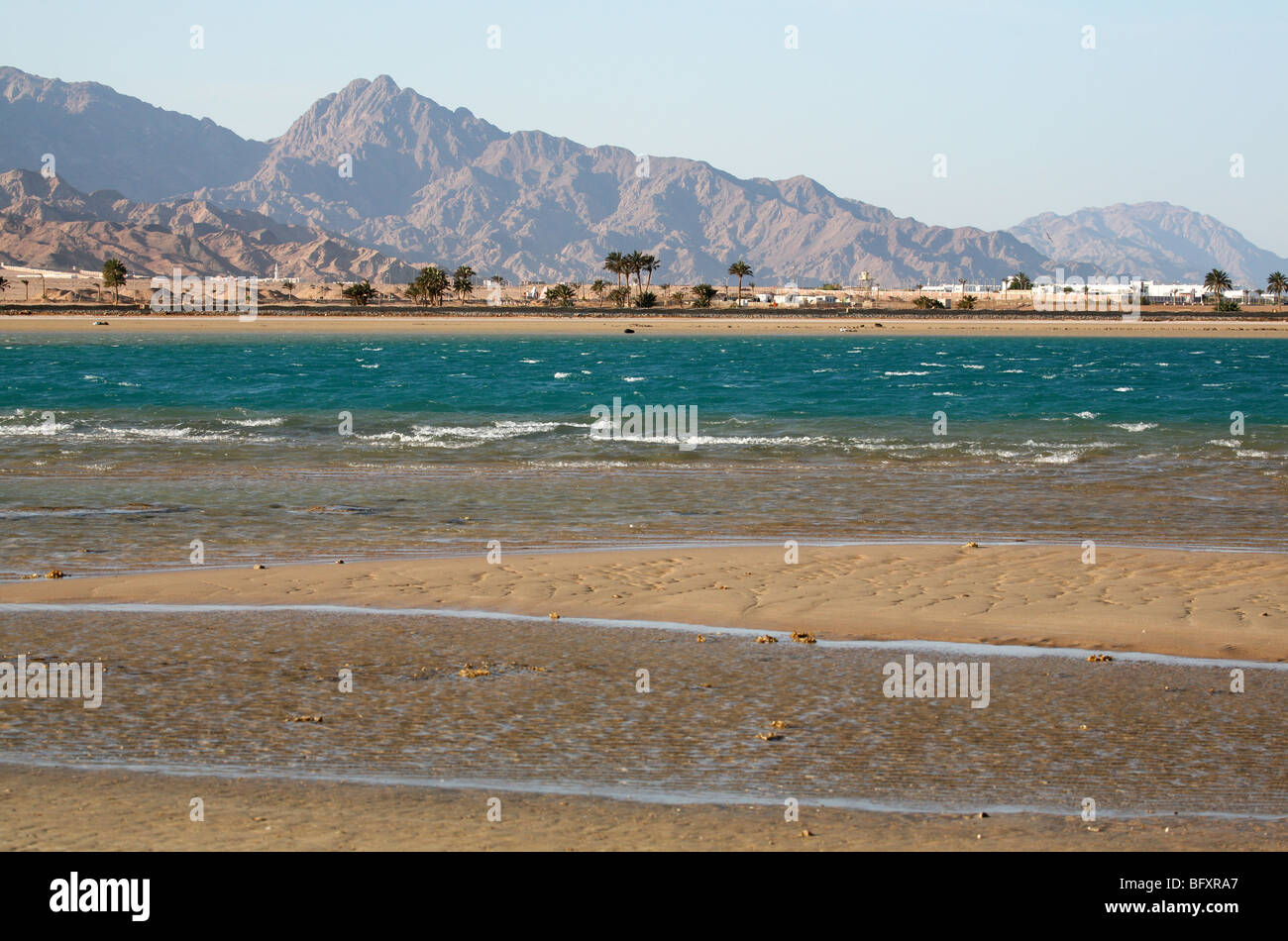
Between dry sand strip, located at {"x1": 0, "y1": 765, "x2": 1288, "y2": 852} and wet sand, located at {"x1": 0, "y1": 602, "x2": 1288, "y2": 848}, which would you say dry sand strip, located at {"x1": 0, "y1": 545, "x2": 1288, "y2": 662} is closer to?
A: wet sand, located at {"x1": 0, "y1": 602, "x2": 1288, "y2": 848}

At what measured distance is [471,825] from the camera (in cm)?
745

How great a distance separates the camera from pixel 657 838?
7.25 m

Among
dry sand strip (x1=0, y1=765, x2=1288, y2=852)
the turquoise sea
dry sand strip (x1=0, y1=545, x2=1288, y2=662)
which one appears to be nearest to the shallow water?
dry sand strip (x1=0, y1=765, x2=1288, y2=852)

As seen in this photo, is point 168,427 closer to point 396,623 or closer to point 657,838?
point 396,623

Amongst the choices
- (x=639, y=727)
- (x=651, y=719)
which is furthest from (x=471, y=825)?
(x=651, y=719)

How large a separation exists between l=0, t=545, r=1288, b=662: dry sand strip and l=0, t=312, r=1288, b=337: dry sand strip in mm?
140839

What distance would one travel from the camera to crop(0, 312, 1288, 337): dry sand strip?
161m

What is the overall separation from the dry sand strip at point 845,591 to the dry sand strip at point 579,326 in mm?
140839

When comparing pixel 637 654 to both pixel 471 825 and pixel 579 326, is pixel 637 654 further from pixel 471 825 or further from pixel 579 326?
pixel 579 326

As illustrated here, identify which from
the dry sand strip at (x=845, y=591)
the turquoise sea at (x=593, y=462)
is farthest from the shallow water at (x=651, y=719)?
the turquoise sea at (x=593, y=462)

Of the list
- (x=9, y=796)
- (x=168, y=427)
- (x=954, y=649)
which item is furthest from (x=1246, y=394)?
(x=9, y=796)

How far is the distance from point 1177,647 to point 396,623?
27.3 feet

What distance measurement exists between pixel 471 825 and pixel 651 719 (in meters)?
2.62
